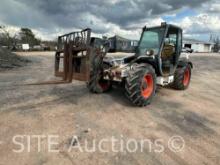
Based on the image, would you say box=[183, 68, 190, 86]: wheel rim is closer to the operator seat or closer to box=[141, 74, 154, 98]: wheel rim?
the operator seat

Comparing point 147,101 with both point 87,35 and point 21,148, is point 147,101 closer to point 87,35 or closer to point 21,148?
point 87,35

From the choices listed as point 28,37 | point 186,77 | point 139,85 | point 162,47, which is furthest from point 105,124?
point 28,37

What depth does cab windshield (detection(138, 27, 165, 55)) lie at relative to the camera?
642 centimetres

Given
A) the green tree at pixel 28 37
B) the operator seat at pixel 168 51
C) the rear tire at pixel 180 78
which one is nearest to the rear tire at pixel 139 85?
the operator seat at pixel 168 51

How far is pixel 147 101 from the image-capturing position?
5691mm

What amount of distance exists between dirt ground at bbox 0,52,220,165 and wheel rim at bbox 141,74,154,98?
36cm

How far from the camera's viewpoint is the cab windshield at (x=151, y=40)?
21.1ft

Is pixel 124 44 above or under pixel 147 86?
above

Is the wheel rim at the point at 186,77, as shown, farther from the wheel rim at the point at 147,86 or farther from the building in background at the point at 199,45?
the building in background at the point at 199,45

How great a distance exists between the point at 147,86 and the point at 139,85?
65cm

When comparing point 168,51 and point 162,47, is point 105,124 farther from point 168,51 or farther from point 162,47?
point 168,51

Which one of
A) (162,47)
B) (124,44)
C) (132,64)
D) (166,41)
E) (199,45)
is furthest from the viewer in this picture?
(199,45)

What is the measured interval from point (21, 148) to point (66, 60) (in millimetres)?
2329

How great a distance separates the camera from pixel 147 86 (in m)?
5.88
